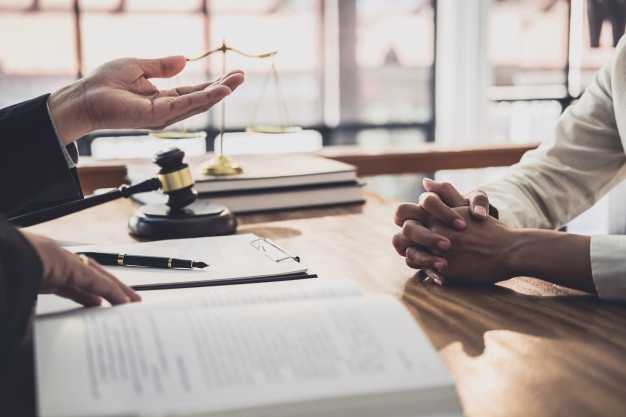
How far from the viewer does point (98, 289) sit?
0.72 metres

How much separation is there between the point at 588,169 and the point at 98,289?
1.13 m

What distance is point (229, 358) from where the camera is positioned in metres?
0.56

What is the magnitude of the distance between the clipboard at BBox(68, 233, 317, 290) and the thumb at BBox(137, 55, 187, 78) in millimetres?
346

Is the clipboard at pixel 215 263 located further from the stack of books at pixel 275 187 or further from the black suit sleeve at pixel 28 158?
the stack of books at pixel 275 187

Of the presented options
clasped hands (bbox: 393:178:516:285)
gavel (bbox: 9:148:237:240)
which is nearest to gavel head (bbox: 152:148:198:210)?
gavel (bbox: 9:148:237:240)

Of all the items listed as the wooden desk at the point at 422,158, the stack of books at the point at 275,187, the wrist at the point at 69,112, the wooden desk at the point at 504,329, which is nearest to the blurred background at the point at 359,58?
the wooden desk at the point at 422,158

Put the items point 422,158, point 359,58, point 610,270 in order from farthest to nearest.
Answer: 1. point 359,58
2. point 422,158
3. point 610,270

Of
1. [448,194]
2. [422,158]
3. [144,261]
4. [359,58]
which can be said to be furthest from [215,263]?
[359,58]

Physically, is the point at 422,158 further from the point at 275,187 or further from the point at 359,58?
the point at 359,58

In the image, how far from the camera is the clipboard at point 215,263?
92 cm

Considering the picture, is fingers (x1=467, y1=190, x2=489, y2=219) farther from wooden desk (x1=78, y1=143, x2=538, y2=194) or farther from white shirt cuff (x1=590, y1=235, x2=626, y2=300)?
wooden desk (x1=78, y1=143, x2=538, y2=194)

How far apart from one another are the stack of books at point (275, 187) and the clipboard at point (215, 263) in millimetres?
327

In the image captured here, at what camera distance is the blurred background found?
4.60 meters

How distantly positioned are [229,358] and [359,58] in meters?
4.77
